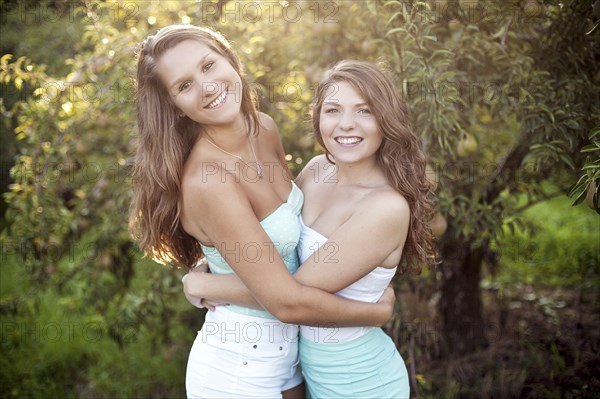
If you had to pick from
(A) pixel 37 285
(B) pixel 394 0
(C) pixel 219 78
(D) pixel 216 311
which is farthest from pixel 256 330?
(A) pixel 37 285

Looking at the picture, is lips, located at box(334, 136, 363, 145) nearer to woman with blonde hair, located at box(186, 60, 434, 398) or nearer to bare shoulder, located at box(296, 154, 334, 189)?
woman with blonde hair, located at box(186, 60, 434, 398)

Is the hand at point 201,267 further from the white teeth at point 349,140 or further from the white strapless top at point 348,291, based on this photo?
the white teeth at point 349,140

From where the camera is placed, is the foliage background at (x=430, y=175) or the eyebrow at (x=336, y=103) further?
the foliage background at (x=430, y=175)

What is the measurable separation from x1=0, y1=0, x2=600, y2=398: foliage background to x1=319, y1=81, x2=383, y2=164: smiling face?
378 mm

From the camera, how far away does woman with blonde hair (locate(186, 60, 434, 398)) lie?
6.12 feet

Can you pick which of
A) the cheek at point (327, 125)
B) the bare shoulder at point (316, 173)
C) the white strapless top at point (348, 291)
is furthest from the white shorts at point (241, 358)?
the cheek at point (327, 125)

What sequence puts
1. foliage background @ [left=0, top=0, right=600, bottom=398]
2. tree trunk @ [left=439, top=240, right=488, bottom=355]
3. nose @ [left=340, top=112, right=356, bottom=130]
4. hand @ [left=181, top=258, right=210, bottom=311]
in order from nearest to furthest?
nose @ [left=340, top=112, right=356, bottom=130]
hand @ [left=181, top=258, right=210, bottom=311]
foliage background @ [left=0, top=0, right=600, bottom=398]
tree trunk @ [left=439, top=240, right=488, bottom=355]

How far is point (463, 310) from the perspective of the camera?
371 cm

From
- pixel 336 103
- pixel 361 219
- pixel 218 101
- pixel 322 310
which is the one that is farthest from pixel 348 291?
pixel 218 101

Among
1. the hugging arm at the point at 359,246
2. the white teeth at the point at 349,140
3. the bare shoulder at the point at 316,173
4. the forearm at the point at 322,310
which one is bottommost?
the forearm at the point at 322,310

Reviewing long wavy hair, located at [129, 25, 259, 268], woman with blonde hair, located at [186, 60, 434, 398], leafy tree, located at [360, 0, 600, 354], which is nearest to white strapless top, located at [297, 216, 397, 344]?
woman with blonde hair, located at [186, 60, 434, 398]

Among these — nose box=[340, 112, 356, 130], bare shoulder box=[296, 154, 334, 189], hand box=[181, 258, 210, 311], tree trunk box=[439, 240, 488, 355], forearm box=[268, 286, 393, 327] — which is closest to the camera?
forearm box=[268, 286, 393, 327]

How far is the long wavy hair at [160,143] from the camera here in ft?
6.44

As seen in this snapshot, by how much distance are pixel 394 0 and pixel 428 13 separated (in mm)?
167
